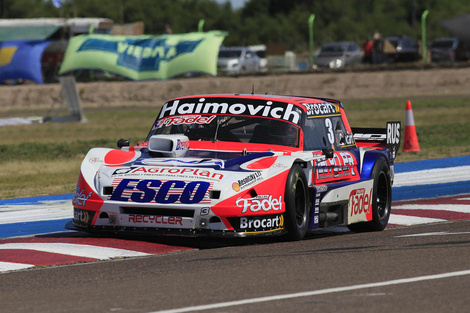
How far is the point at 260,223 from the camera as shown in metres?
7.79

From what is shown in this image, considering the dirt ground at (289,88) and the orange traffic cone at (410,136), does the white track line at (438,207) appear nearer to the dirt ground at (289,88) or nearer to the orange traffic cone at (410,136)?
the orange traffic cone at (410,136)

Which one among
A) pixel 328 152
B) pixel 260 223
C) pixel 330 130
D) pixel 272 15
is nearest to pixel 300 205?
pixel 260 223

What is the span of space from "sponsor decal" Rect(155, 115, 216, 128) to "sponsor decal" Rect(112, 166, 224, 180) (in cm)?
117

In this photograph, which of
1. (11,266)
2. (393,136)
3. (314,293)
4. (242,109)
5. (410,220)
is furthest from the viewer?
(393,136)

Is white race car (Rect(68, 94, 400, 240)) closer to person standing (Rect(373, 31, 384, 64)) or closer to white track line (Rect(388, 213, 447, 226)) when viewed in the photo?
white track line (Rect(388, 213, 447, 226))

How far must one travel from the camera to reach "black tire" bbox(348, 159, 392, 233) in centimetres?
933

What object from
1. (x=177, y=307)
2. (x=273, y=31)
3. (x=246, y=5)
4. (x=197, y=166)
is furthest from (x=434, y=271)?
(x=246, y=5)

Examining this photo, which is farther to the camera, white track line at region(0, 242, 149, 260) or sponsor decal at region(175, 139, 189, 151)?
sponsor decal at region(175, 139, 189, 151)

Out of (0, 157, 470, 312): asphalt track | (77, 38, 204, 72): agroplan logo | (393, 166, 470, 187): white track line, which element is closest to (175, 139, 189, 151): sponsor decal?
(0, 157, 470, 312): asphalt track

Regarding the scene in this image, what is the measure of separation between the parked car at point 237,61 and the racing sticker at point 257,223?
3375cm

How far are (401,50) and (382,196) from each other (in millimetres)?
32286

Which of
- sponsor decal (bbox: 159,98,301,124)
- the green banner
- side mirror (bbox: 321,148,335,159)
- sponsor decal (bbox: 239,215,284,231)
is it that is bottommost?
the green banner

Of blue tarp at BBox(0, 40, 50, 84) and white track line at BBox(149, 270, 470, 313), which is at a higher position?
white track line at BBox(149, 270, 470, 313)

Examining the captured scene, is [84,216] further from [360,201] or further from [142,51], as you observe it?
[142,51]
